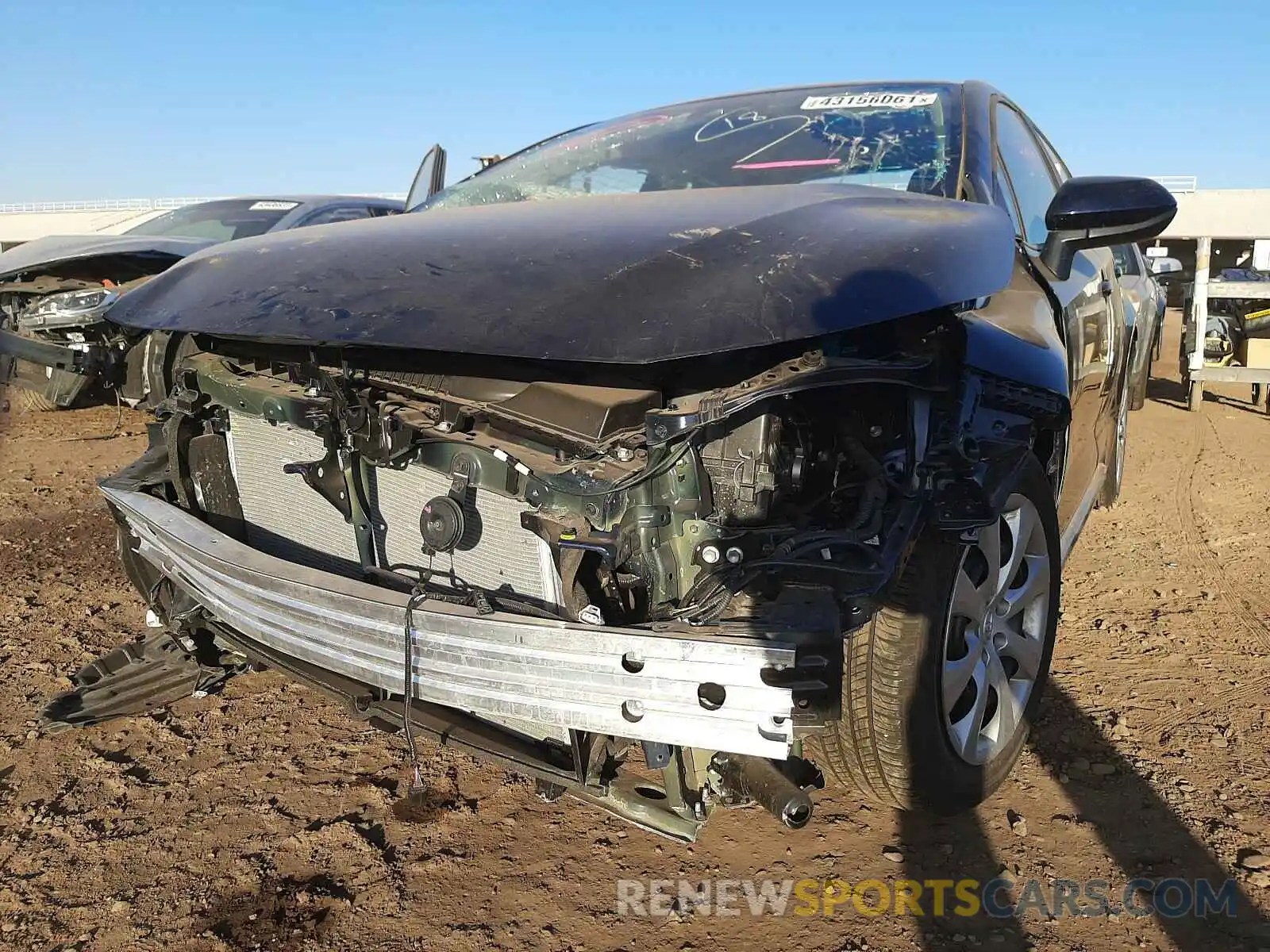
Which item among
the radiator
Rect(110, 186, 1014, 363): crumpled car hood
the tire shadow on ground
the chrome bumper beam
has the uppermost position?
Rect(110, 186, 1014, 363): crumpled car hood

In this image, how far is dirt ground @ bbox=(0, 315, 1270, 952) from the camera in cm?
197

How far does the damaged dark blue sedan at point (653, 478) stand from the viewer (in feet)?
5.33

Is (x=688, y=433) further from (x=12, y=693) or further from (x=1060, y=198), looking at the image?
(x=12, y=693)

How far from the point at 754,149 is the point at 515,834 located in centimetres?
216

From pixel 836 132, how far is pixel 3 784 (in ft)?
10.2

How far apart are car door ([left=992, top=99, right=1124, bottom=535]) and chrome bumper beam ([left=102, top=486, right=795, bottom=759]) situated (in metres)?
1.68

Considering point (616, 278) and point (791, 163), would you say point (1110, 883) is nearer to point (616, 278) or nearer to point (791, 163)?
point (616, 278)

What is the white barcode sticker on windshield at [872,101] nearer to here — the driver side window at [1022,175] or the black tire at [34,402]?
the driver side window at [1022,175]

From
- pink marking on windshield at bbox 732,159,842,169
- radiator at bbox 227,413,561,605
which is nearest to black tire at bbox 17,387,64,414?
radiator at bbox 227,413,561,605

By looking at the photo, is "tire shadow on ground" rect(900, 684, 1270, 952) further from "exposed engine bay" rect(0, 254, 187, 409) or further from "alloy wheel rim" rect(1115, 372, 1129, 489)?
"exposed engine bay" rect(0, 254, 187, 409)

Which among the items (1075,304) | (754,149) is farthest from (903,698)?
(754,149)

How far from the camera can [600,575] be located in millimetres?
1844

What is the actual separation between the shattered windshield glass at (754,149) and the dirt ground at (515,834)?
1.68 m

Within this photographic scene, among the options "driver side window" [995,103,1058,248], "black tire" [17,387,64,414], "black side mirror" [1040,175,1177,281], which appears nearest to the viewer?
"black side mirror" [1040,175,1177,281]
